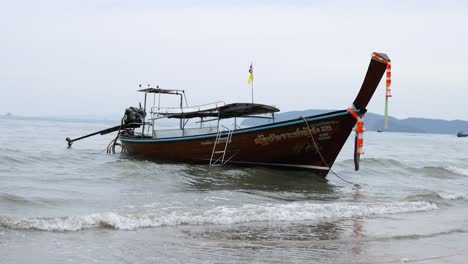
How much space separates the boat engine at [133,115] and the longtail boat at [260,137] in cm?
341

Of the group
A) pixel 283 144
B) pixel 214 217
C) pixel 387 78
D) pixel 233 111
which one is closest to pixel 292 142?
pixel 283 144

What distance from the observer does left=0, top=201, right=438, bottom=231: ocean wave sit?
853cm

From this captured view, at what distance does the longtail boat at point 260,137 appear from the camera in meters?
15.6

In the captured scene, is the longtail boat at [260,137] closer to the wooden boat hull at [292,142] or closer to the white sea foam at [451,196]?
the wooden boat hull at [292,142]

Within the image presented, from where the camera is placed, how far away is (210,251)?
727cm

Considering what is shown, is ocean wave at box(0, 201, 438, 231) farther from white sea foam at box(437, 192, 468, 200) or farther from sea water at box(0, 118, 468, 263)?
white sea foam at box(437, 192, 468, 200)

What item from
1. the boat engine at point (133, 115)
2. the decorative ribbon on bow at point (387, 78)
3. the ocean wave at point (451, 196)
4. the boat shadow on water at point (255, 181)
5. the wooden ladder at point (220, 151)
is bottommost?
the ocean wave at point (451, 196)

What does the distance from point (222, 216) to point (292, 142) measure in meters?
6.46

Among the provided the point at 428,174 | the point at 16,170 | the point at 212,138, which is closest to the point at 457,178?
the point at 428,174

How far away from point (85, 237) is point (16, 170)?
1013 cm

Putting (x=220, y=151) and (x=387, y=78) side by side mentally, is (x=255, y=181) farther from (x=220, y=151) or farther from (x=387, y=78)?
(x=387, y=78)

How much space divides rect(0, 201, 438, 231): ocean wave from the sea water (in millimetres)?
22

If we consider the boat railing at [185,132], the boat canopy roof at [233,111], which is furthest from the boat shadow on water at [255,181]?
the boat canopy roof at [233,111]

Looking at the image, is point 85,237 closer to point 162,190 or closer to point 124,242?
point 124,242
